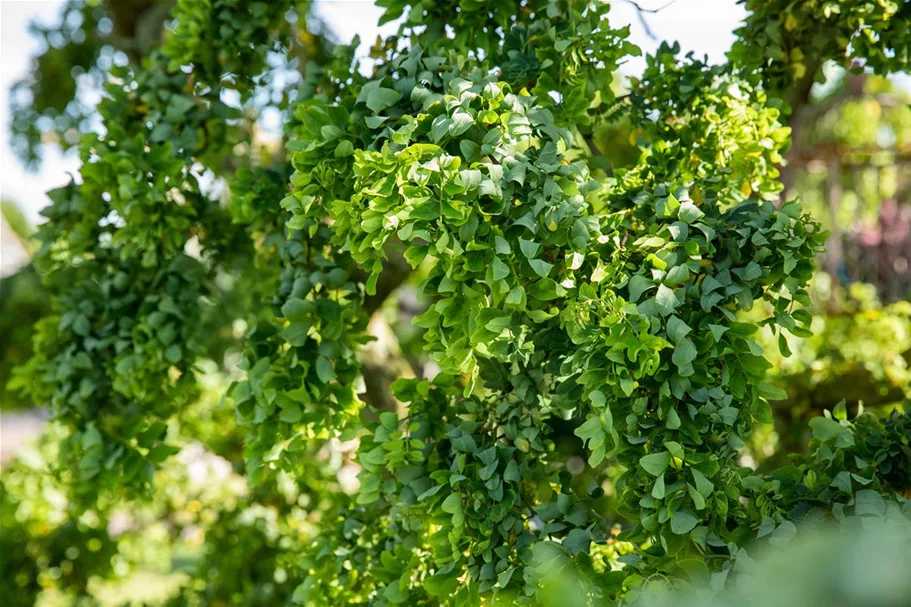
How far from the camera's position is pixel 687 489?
43.4 inches

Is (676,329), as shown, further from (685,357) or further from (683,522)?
(683,522)

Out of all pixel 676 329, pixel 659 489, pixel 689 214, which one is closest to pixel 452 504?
pixel 659 489

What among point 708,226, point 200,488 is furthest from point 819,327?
point 200,488

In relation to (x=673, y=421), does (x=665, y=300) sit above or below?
above

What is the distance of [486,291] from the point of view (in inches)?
44.6

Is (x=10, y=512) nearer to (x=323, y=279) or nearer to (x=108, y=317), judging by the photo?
(x=108, y=317)

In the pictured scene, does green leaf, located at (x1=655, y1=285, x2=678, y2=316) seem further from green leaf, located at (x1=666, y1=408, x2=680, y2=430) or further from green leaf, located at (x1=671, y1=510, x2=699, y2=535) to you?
green leaf, located at (x1=671, y1=510, x2=699, y2=535)

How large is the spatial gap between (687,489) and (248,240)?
1243 mm

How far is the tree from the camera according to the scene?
3.63 ft

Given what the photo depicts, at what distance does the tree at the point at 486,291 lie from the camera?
111 centimetres

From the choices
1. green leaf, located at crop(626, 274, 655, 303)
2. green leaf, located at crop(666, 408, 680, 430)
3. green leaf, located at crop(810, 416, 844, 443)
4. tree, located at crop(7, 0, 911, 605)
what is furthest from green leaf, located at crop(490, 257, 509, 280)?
green leaf, located at crop(810, 416, 844, 443)

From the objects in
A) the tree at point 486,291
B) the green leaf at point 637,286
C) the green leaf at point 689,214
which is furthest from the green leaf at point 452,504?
the green leaf at point 689,214

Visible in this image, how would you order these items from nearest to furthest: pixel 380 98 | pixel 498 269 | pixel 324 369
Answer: pixel 498 269
pixel 380 98
pixel 324 369

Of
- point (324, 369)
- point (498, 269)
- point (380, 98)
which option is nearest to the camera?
point (498, 269)
